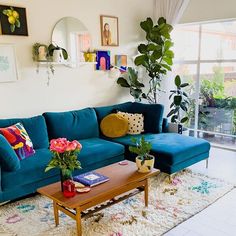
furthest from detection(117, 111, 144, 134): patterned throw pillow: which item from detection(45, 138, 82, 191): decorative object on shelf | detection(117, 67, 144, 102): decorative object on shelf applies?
detection(45, 138, 82, 191): decorative object on shelf

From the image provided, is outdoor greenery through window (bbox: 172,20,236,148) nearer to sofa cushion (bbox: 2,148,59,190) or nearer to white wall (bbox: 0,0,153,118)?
white wall (bbox: 0,0,153,118)

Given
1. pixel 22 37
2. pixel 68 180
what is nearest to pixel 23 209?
pixel 68 180

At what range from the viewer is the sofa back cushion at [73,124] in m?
3.49

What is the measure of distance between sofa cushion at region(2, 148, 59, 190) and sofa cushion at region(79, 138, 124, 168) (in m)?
0.36

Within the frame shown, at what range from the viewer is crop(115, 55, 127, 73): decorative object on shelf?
4.46m

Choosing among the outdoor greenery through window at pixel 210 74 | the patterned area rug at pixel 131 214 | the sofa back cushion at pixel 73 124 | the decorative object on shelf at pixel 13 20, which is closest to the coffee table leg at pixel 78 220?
the patterned area rug at pixel 131 214

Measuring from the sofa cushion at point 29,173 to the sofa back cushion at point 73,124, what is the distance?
1.88 feet

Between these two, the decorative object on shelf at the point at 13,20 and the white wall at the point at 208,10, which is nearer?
the decorative object on shelf at the point at 13,20

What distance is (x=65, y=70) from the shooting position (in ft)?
12.7

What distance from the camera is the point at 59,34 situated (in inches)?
146

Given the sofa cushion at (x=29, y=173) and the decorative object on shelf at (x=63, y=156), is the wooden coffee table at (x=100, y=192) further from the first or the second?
the sofa cushion at (x=29, y=173)

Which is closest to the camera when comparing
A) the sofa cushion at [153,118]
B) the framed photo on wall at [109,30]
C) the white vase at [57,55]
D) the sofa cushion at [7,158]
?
the sofa cushion at [7,158]

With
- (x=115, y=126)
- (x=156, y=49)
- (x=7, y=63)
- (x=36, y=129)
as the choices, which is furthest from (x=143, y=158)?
(x=156, y=49)

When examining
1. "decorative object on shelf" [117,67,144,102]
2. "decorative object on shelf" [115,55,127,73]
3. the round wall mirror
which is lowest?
"decorative object on shelf" [117,67,144,102]
